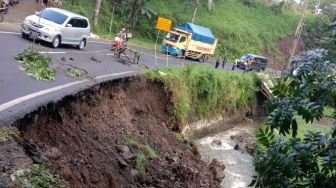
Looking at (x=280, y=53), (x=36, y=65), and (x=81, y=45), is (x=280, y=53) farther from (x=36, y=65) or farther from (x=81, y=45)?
(x=36, y=65)

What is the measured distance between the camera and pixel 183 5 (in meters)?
50.0

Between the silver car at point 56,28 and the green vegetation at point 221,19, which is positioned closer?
the silver car at point 56,28

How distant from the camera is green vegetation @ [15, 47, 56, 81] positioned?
1260 centimetres

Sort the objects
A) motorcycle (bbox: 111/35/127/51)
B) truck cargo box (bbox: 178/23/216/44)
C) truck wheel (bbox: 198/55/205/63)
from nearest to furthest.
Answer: motorcycle (bbox: 111/35/127/51)
truck cargo box (bbox: 178/23/216/44)
truck wheel (bbox: 198/55/205/63)

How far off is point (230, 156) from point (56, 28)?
33.3 ft

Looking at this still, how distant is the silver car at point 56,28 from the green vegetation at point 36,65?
5.17 metres

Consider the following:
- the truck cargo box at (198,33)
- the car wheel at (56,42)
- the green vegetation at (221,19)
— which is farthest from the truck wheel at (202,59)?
the car wheel at (56,42)

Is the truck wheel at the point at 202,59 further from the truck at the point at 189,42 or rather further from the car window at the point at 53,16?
the car window at the point at 53,16

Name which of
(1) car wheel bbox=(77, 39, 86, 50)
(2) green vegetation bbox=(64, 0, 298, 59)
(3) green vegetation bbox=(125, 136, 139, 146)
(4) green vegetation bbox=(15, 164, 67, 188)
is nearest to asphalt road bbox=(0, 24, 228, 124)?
(1) car wheel bbox=(77, 39, 86, 50)

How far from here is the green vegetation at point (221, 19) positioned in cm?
4045

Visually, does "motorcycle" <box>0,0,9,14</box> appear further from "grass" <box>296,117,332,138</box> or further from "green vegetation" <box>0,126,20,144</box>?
"green vegetation" <box>0,126,20,144</box>

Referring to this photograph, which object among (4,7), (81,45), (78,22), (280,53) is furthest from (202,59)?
(280,53)

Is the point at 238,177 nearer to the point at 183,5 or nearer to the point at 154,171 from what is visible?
the point at 154,171

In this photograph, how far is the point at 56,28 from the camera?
2044cm
